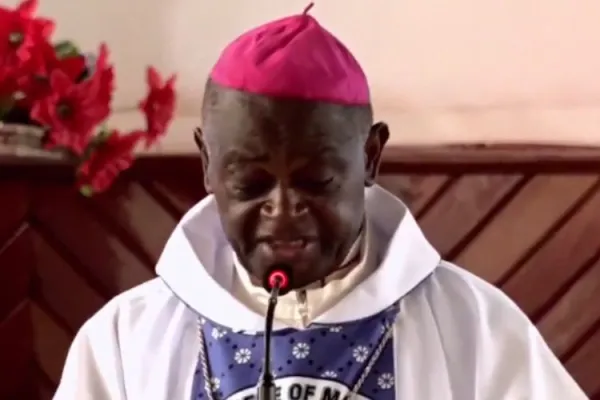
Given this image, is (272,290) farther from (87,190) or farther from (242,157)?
(87,190)

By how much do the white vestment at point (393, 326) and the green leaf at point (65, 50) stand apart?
0.33 m

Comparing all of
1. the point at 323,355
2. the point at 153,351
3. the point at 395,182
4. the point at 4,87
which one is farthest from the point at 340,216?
the point at 4,87

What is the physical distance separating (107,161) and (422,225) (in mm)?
407

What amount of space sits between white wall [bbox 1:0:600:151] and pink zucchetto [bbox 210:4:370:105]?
0.46m

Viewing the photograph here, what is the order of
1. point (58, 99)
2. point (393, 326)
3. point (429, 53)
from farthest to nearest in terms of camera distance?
point (429, 53)
point (58, 99)
point (393, 326)

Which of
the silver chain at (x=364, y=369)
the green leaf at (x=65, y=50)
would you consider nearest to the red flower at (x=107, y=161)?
the green leaf at (x=65, y=50)

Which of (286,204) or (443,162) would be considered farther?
(443,162)

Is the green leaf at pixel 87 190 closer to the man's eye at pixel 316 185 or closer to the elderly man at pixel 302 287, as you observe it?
the elderly man at pixel 302 287

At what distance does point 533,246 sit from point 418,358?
358 mm

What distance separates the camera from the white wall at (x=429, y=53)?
1355 mm

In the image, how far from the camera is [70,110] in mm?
1245

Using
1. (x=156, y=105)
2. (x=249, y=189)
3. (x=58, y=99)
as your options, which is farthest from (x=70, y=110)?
(x=249, y=189)

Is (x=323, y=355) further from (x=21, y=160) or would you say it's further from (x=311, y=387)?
(x=21, y=160)

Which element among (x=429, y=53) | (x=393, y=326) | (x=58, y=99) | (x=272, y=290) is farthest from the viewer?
(x=429, y=53)
